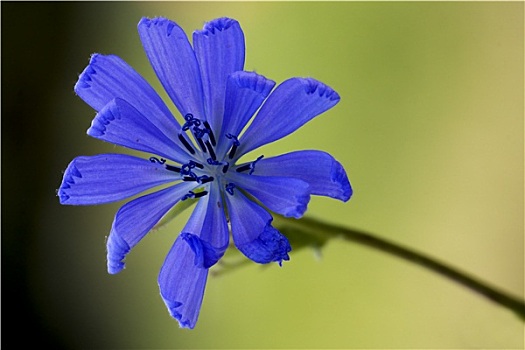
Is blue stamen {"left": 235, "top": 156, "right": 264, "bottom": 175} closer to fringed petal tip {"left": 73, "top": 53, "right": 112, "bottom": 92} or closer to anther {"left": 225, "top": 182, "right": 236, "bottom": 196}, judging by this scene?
anther {"left": 225, "top": 182, "right": 236, "bottom": 196}

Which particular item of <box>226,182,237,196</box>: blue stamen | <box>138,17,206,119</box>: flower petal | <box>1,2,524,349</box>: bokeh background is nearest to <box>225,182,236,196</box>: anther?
<box>226,182,237,196</box>: blue stamen

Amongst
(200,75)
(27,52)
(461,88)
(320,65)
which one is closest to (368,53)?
(320,65)

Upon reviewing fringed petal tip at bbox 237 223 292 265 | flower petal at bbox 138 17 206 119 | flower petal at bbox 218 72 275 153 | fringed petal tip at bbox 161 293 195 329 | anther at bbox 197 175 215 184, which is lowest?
fringed petal tip at bbox 161 293 195 329

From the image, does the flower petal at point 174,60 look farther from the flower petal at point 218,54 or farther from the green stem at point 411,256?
the green stem at point 411,256

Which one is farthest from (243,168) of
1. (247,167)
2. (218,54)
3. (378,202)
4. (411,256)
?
(378,202)

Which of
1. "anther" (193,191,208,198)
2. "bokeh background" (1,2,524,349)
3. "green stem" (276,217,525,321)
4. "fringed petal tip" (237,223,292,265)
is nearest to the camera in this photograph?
"fringed petal tip" (237,223,292,265)

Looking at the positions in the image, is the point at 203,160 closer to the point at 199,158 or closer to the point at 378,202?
the point at 199,158

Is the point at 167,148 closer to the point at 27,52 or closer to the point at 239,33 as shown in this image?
the point at 239,33
